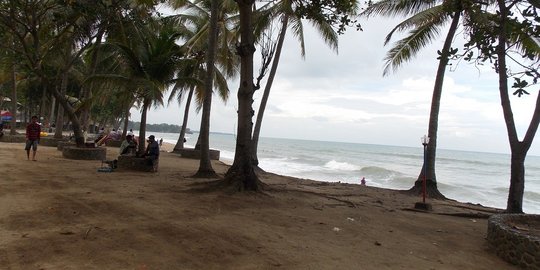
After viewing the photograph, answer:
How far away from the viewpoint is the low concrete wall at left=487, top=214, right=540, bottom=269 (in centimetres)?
529

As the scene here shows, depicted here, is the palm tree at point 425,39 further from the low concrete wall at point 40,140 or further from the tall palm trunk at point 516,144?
the low concrete wall at point 40,140

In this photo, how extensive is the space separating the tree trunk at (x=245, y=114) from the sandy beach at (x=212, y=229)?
52 centimetres

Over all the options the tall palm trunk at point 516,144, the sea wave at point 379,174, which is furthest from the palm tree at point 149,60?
the sea wave at point 379,174

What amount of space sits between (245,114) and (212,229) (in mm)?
3877

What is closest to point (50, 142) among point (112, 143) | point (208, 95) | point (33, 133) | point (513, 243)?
point (112, 143)

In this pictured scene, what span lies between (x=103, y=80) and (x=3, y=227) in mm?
9345

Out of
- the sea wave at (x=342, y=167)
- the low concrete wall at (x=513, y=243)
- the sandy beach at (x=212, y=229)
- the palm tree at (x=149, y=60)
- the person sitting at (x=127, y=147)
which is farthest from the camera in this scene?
the sea wave at (x=342, y=167)

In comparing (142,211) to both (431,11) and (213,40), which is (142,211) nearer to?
(213,40)

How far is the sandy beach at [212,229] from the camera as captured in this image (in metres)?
4.65

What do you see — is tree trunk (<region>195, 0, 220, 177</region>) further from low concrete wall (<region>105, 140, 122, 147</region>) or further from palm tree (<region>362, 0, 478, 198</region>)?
low concrete wall (<region>105, 140, 122, 147</region>)

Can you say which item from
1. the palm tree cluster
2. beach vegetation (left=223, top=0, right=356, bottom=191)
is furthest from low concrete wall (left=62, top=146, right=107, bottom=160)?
beach vegetation (left=223, top=0, right=356, bottom=191)

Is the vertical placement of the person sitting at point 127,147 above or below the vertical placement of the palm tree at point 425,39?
below

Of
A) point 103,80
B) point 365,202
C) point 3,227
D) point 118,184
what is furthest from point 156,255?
point 103,80

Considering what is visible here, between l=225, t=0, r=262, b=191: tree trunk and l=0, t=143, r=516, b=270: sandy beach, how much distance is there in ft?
1.71
